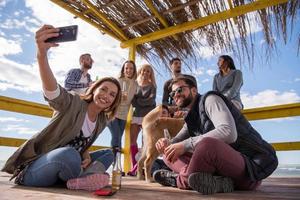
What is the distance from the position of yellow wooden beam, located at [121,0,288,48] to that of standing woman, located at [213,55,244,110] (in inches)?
22.5

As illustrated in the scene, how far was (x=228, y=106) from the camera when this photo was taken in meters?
2.06

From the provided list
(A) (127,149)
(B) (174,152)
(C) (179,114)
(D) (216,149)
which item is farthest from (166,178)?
(A) (127,149)

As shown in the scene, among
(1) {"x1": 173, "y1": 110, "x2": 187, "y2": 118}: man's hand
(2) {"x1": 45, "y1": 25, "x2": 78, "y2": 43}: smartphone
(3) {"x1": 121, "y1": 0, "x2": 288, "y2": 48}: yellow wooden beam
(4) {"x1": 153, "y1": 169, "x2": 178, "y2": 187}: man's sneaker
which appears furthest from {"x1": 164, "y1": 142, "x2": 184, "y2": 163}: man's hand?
(3) {"x1": 121, "y1": 0, "x2": 288, "y2": 48}: yellow wooden beam

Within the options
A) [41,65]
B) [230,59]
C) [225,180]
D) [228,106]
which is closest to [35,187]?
[41,65]

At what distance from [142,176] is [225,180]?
1491mm

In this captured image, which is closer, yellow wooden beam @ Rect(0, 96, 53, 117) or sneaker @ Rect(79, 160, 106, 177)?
sneaker @ Rect(79, 160, 106, 177)

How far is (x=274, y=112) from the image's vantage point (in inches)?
165

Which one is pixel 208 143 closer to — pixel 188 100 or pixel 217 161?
pixel 217 161

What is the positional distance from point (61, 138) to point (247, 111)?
3.24 metres

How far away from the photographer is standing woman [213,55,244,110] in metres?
3.80

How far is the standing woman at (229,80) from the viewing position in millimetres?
3803

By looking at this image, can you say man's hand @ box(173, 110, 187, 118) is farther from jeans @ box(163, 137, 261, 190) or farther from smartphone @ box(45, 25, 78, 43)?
smartphone @ box(45, 25, 78, 43)

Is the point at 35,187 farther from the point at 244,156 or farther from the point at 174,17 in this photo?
the point at 174,17

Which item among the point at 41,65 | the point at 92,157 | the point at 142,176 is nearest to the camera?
the point at 41,65
